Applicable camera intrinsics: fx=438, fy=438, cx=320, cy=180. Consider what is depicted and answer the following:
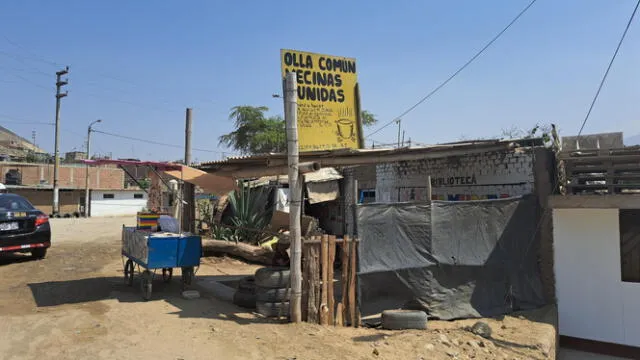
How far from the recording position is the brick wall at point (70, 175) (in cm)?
4193

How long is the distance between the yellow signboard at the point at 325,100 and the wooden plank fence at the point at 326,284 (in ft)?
5.65

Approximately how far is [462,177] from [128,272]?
753 centimetres

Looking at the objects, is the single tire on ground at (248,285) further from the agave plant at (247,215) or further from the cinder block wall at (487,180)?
the agave plant at (247,215)

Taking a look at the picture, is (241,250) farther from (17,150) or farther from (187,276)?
(17,150)

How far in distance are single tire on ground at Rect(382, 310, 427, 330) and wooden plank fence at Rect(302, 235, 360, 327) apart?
482 millimetres

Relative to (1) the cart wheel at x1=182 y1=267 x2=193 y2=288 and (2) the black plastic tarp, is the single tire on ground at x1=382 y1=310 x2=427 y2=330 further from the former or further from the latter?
(1) the cart wheel at x1=182 y1=267 x2=193 y2=288

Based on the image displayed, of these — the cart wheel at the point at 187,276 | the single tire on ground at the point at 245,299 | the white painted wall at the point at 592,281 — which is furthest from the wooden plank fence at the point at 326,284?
the white painted wall at the point at 592,281

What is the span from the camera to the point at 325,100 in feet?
25.4

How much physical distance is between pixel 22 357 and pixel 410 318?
4.95 meters

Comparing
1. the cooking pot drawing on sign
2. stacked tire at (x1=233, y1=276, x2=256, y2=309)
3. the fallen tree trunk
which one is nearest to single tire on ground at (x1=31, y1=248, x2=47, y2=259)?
the fallen tree trunk

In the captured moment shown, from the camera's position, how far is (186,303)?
24.5ft

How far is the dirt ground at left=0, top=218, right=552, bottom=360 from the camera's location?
5270 millimetres

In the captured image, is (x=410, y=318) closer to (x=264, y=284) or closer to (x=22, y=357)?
(x=264, y=284)

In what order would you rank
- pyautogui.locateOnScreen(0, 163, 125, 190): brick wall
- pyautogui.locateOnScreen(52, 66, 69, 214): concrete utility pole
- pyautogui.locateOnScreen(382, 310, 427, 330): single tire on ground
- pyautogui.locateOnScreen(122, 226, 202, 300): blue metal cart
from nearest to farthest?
pyautogui.locateOnScreen(382, 310, 427, 330): single tire on ground < pyautogui.locateOnScreen(122, 226, 202, 300): blue metal cart < pyautogui.locateOnScreen(52, 66, 69, 214): concrete utility pole < pyautogui.locateOnScreen(0, 163, 125, 190): brick wall
